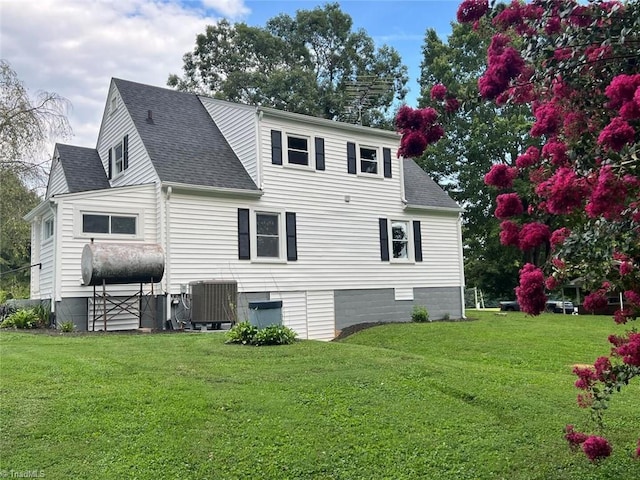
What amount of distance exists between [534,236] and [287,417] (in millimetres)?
2892

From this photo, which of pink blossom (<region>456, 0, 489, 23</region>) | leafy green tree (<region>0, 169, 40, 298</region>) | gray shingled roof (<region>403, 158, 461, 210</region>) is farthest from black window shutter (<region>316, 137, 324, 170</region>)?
pink blossom (<region>456, 0, 489, 23</region>)

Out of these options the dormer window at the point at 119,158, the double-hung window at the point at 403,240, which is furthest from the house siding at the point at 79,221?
the double-hung window at the point at 403,240

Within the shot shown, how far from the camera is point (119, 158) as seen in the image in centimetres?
1514

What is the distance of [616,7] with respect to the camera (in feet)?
10.1

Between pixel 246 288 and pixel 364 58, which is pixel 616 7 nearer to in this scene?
pixel 246 288

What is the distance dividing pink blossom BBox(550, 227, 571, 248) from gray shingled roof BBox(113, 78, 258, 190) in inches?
418

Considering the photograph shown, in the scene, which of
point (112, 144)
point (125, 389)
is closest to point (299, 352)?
point (125, 389)

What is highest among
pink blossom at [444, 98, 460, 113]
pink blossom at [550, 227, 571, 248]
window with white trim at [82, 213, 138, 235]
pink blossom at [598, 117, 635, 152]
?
window with white trim at [82, 213, 138, 235]

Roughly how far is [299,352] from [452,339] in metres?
4.49

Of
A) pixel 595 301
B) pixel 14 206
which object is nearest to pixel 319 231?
pixel 14 206

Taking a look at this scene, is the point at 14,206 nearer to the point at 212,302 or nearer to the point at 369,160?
the point at 212,302

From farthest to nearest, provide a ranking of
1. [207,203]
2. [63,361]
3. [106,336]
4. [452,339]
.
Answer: [207,203] < [452,339] < [106,336] < [63,361]

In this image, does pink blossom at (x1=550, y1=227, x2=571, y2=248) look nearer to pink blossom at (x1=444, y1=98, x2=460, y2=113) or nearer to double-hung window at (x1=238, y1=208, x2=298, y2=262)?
pink blossom at (x1=444, y1=98, x2=460, y2=113)

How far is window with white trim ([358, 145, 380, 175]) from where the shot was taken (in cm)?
1631
